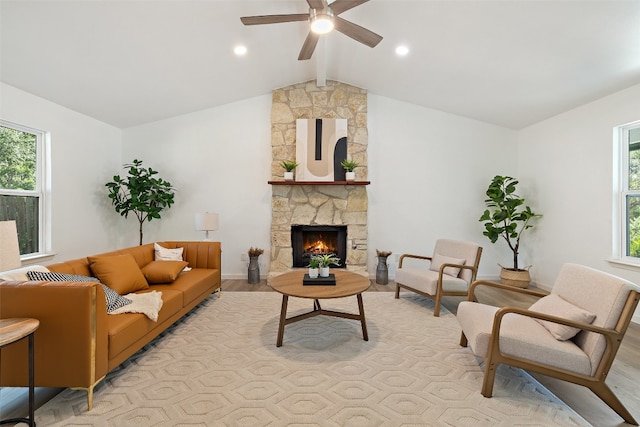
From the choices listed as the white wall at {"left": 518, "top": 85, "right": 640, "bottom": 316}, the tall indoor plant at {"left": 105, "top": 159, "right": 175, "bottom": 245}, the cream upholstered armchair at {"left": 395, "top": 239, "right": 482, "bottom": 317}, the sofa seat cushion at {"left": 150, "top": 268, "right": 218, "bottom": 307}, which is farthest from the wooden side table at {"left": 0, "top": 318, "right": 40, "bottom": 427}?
the white wall at {"left": 518, "top": 85, "right": 640, "bottom": 316}

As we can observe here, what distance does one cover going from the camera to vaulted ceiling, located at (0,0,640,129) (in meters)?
2.76

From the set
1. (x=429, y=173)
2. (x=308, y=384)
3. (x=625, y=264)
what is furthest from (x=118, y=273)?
(x=625, y=264)

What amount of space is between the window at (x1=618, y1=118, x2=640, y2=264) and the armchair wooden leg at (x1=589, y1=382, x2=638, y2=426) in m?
2.60

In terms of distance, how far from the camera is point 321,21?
102 inches

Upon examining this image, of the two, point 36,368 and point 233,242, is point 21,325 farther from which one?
point 233,242

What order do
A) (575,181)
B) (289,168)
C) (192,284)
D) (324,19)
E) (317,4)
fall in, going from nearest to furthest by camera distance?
(317,4) → (324,19) → (192,284) → (575,181) → (289,168)

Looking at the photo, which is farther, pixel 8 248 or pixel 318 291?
pixel 318 291

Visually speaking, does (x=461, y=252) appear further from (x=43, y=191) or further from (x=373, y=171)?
(x=43, y=191)

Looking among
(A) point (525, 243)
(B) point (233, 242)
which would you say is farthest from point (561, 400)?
(B) point (233, 242)

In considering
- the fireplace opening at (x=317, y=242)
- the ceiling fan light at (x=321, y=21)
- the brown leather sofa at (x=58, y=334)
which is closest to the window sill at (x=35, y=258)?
the brown leather sofa at (x=58, y=334)

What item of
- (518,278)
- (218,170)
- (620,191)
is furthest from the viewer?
(218,170)

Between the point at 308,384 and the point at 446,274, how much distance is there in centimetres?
244

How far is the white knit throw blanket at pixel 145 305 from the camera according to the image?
2.43 meters

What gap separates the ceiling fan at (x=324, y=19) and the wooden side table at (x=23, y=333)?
272 cm
